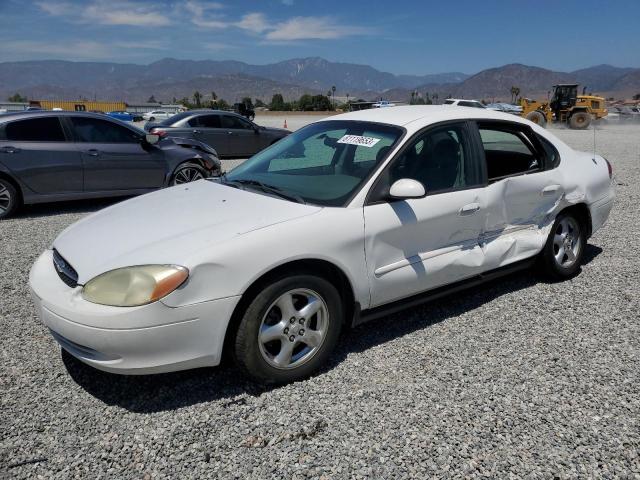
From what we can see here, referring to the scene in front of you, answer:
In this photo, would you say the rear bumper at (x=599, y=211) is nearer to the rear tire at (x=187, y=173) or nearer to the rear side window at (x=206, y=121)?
the rear tire at (x=187, y=173)

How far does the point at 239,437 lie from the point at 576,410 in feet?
6.05

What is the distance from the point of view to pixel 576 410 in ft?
9.23

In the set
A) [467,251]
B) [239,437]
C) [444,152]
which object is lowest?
[239,437]

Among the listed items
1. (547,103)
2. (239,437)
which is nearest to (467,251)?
(239,437)

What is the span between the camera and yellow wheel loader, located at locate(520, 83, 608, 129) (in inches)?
1108

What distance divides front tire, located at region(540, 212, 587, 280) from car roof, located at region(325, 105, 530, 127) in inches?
41.9

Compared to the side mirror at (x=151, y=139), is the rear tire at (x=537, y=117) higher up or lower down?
higher up

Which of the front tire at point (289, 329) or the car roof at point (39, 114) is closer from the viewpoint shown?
the front tire at point (289, 329)

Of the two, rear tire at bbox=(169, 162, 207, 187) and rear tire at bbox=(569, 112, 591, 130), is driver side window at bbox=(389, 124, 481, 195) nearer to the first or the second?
rear tire at bbox=(169, 162, 207, 187)

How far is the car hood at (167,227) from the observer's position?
271 cm

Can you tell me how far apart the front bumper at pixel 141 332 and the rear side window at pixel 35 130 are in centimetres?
529

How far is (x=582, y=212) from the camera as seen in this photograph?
15.4 feet

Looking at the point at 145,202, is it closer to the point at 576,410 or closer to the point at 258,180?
the point at 258,180

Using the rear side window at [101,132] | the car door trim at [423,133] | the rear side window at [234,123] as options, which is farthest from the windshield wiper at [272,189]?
the rear side window at [234,123]
